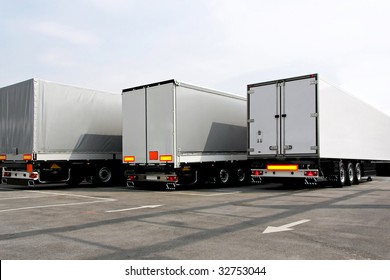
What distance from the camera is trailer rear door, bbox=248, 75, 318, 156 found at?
12789mm

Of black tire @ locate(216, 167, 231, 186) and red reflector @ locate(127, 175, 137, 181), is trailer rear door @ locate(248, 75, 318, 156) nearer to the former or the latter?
black tire @ locate(216, 167, 231, 186)

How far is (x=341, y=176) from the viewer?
47.5 ft

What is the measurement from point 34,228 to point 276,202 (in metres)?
5.82

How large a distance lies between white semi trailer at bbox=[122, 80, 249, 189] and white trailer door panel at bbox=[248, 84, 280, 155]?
1.69 m

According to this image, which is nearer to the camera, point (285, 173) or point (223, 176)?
point (285, 173)

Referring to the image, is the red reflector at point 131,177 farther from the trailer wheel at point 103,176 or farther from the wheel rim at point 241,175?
the wheel rim at point 241,175

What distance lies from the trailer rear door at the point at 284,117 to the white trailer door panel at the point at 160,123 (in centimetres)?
301

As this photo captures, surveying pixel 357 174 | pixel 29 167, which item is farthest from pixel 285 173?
pixel 29 167

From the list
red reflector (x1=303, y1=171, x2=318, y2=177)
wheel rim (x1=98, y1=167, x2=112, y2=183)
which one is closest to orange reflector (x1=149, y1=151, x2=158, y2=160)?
wheel rim (x1=98, y1=167, x2=112, y2=183)

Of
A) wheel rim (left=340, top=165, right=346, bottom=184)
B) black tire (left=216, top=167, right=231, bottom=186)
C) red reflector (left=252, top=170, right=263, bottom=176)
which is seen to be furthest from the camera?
black tire (left=216, top=167, right=231, bottom=186)

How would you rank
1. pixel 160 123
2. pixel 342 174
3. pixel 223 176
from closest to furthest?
pixel 160 123, pixel 342 174, pixel 223 176

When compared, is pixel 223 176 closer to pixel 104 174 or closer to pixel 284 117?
pixel 284 117

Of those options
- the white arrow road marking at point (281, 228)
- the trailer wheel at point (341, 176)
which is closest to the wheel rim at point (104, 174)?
the trailer wheel at point (341, 176)

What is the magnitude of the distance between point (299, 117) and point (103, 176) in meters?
8.33
